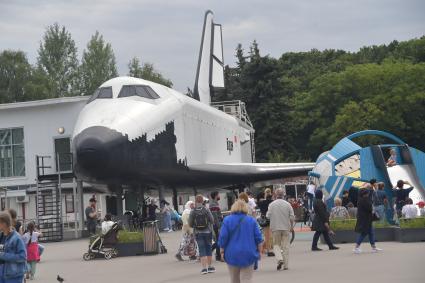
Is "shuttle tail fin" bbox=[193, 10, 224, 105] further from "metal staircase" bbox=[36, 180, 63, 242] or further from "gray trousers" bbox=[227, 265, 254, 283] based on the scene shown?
"gray trousers" bbox=[227, 265, 254, 283]

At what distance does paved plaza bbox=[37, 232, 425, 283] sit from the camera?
36.2ft

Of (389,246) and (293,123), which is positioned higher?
(293,123)

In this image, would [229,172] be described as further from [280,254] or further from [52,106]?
[280,254]

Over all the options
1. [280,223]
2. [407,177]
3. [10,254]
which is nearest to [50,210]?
[407,177]

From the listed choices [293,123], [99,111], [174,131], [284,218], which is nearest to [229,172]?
[174,131]

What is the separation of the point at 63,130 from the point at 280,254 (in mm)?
19592

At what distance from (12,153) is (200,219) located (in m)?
21.3

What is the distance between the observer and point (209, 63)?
3694 centimetres

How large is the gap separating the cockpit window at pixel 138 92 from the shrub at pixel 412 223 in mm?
9210

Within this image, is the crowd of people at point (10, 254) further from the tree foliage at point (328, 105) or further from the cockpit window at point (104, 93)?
the tree foliage at point (328, 105)

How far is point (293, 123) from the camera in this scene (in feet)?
217

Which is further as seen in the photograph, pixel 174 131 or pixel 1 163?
Answer: pixel 1 163

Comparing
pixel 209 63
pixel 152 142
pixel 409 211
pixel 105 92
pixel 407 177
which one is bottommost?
pixel 409 211

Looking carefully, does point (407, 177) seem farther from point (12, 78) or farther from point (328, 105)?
point (12, 78)
